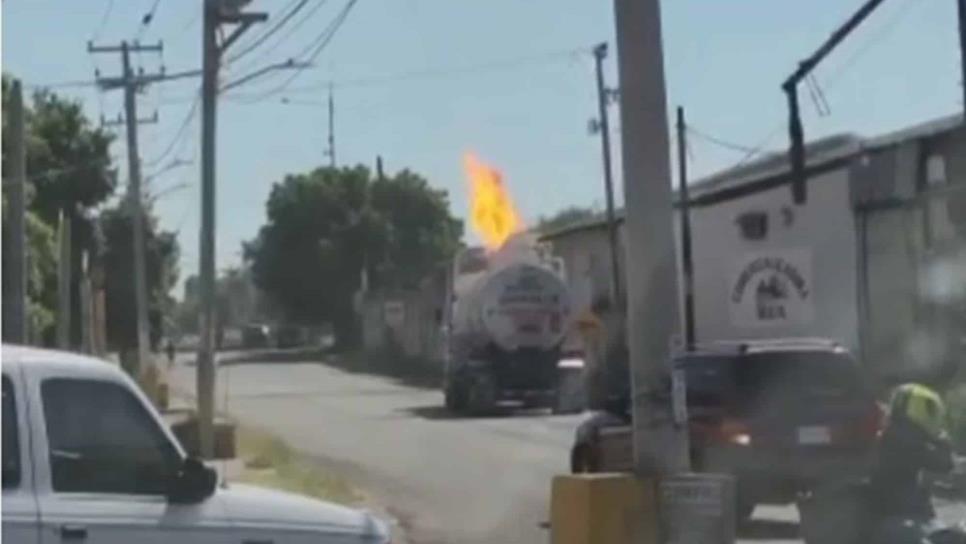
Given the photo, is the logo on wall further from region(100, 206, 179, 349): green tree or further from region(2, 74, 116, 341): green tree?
region(100, 206, 179, 349): green tree

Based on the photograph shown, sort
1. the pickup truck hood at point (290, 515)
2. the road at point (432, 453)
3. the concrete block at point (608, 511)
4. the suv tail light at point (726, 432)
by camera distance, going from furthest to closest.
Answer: the road at point (432, 453)
the suv tail light at point (726, 432)
the concrete block at point (608, 511)
the pickup truck hood at point (290, 515)

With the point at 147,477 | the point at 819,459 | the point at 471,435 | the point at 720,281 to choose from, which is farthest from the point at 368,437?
the point at 147,477

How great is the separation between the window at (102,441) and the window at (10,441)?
0.55 ft

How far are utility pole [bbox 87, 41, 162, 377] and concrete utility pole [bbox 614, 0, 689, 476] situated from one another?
1635 inches

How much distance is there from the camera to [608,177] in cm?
6334

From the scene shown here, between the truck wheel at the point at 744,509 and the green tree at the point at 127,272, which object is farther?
the green tree at the point at 127,272

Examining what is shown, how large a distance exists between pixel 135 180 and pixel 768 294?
35336 mm

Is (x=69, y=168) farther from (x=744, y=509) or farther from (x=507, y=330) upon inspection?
(x=744, y=509)

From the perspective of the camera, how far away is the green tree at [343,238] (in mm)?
107938

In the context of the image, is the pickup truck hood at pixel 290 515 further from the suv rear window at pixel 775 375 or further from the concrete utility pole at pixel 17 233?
the concrete utility pole at pixel 17 233

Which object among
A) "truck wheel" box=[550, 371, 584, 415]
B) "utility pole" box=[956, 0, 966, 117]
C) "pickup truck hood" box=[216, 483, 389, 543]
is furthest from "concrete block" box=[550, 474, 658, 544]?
"truck wheel" box=[550, 371, 584, 415]

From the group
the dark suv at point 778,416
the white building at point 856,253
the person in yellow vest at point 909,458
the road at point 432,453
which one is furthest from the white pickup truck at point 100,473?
the white building at point 856,253

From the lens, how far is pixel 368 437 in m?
42.4

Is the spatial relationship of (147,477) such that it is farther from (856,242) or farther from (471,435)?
(856,242)
